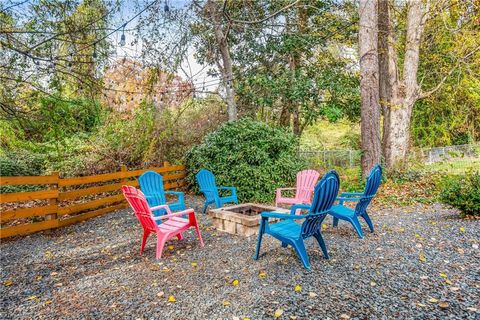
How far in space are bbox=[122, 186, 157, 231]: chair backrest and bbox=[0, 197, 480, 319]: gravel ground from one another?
376 mm

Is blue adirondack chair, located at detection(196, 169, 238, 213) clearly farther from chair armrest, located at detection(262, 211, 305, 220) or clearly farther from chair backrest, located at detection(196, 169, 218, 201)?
chair armrest, located at detection(262, 211, 305, 220)

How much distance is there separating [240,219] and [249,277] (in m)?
1.39

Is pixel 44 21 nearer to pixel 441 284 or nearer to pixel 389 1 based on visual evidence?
pixel 441 284

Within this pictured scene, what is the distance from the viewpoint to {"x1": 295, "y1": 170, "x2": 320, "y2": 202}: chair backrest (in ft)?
16.6

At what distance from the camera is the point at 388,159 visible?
8.35 m

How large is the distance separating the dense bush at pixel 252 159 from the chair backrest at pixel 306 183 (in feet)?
5.28

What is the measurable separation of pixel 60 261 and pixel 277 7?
25.2ft

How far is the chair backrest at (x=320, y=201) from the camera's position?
2.95 metres

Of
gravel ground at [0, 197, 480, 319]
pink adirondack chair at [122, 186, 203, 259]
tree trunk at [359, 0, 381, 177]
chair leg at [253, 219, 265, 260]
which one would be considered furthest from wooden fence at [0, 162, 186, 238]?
tree trunk at [359, 0, 381, 177]

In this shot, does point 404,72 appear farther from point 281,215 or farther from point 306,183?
point 281,215

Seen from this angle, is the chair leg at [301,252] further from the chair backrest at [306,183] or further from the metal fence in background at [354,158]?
the metal fence in background at [354,158]

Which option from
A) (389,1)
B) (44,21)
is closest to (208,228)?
(44,21)

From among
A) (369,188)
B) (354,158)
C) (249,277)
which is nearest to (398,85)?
(354,158)

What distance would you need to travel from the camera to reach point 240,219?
4.23m
